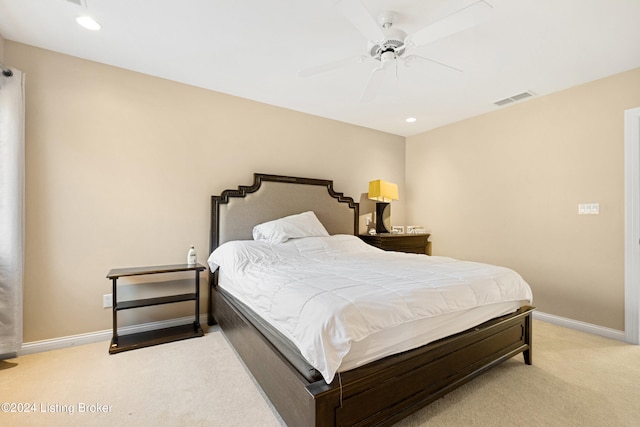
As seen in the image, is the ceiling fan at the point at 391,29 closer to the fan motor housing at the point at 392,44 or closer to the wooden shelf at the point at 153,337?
the fan motor housing at the point at 392,44

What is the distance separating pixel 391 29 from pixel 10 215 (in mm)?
3235

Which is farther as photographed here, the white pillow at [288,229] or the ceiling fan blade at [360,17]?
the white pillow at [288,229]

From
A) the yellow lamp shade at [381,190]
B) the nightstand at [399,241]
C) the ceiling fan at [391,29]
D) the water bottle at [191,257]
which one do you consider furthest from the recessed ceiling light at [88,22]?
the nightstand at [399,241]

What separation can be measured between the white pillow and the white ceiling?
1.47 metres

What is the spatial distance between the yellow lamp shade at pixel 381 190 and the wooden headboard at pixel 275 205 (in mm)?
338

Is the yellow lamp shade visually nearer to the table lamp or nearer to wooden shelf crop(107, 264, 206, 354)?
the table lamp

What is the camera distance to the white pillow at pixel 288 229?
3234 mm

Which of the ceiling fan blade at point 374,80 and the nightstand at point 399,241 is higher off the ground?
the ceiling fan blade at point 374,80

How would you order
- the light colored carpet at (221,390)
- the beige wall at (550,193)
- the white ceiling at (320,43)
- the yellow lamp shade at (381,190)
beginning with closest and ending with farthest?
the light colored carpet at (221,390)
the white ceiling at (320,43)
the beige wall at (550,193)
the yellow lamp shade at (381,190)

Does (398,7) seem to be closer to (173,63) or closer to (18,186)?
(173,63)

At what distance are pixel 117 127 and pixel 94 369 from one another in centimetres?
215

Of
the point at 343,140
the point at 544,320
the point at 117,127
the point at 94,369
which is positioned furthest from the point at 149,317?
the point at 544,320

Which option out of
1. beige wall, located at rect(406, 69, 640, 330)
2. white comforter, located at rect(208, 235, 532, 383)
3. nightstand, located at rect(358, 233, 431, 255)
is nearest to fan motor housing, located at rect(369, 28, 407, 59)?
white comforter, located at rect(208, 235, 532, 383)

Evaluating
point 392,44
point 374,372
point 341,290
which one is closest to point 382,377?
point 374,372
